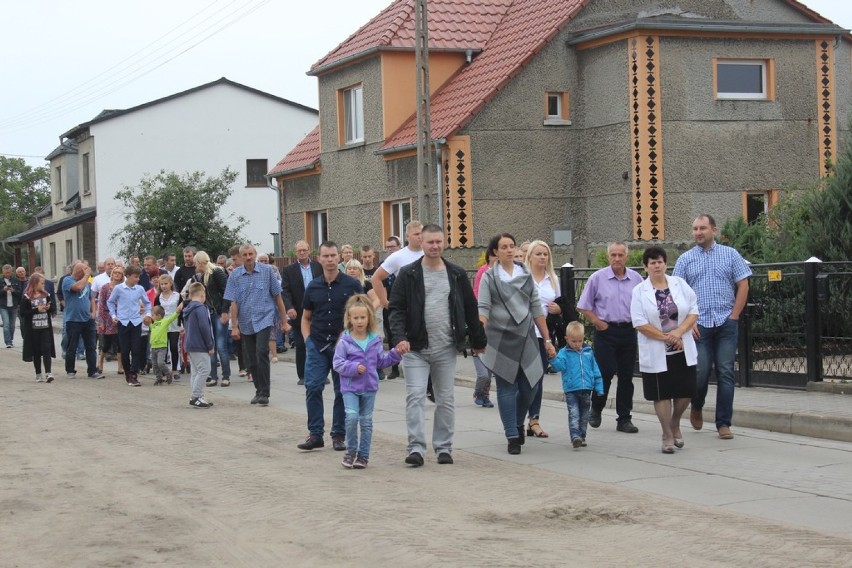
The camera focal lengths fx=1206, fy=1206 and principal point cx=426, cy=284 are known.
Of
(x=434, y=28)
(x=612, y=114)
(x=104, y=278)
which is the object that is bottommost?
(x=104, y=278)

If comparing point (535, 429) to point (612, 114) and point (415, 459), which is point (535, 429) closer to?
point (415, 459)

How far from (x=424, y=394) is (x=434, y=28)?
67.4ft

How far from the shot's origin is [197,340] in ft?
51.5

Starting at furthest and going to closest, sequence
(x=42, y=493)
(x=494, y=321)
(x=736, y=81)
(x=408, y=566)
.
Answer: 1. (x=736, y=81)
2. (x=494, y=321)
3. (x=42, y=493)
4. (x=408, y=566)

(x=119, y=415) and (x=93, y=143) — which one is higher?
(x=93, y=143)

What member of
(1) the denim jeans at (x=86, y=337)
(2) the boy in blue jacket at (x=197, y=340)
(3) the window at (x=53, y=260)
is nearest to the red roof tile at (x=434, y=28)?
(1) the denim jeans at (x=86, y=337)

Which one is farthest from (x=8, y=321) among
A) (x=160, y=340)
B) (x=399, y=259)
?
(x=399, y=259)

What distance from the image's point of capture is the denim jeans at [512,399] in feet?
34.5

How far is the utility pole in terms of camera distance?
20500mm

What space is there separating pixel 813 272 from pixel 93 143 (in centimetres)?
3882

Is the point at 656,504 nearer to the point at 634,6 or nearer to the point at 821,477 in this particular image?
the point at 821,477

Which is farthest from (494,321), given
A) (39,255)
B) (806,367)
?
(39,255)

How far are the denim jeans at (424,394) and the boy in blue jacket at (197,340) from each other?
563 centimetres

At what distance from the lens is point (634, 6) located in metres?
28.0
